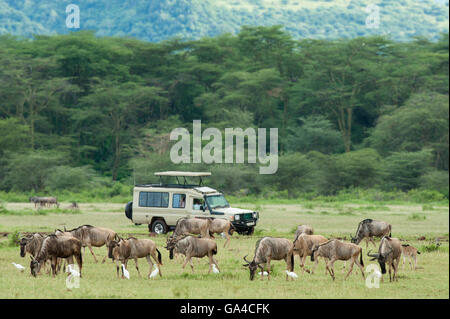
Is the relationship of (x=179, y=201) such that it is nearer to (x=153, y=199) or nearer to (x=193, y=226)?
(x=153, y=199)

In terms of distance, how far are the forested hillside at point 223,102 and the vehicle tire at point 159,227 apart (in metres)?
35.6

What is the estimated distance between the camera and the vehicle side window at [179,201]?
1149 inches

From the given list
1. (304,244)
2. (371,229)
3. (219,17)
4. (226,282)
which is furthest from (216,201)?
(219,17)

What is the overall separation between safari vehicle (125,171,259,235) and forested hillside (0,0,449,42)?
309ft

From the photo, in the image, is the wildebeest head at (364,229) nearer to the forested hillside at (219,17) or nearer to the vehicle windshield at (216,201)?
the vehicle windshield at (216,201)

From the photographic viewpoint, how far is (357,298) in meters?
15.2

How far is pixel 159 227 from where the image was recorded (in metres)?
29.3

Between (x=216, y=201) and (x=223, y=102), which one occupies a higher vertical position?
(x=223, y=102)

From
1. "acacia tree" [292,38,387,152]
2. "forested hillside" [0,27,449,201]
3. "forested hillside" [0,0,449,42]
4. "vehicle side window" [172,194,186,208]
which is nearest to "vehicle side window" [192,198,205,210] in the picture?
"vehicle side window" [172,194,186,208]

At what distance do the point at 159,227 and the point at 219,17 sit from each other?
383ft

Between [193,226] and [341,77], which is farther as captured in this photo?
[341,77]

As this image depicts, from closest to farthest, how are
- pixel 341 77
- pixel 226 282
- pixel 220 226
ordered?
pixel 226 282 → pixel 220 226 → pixel 341 77

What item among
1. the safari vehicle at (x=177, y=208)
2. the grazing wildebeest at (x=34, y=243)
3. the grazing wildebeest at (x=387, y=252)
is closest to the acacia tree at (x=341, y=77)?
the safari vehicle at (x=177, y=208)

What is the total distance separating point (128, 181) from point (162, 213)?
1588 inches
